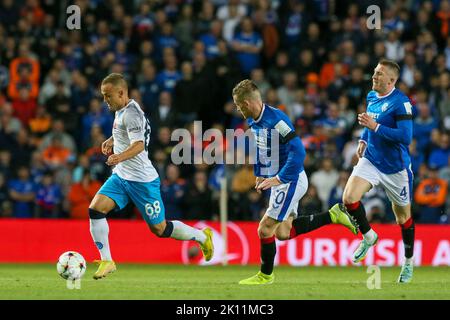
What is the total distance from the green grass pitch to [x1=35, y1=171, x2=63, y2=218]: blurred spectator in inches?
114

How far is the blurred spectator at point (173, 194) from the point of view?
61.5 ft

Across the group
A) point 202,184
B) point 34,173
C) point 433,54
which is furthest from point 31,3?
point 433,54

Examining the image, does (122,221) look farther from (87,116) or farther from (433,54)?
(433,54)

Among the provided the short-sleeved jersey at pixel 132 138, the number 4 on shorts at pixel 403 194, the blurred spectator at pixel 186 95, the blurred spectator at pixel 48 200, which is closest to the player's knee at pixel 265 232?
the short-sleeved jersey at pixel 132 138

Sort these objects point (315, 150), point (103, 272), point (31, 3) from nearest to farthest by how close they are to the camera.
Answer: point (103, 272)
point (315, 150)
point (31, 3)

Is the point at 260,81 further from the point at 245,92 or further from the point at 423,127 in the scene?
the point at 245,92

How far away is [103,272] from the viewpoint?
39.2 feet

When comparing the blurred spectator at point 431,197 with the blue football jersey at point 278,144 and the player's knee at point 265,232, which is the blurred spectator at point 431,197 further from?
the player's knee at point 265,232

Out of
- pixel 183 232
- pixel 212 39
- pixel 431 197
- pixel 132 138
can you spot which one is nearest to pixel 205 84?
pixel 212 39

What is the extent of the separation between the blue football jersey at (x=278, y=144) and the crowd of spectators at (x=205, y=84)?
21.8 ft

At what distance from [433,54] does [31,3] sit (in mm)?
8335

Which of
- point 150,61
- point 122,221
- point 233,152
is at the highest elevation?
point 150,61

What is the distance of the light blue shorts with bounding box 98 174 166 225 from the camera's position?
40.3ft

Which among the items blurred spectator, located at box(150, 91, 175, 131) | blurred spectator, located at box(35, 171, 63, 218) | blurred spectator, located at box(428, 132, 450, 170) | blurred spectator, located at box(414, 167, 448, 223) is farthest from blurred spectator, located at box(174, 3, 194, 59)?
blurred spectator, located at box(414, 167, 448, 223)
